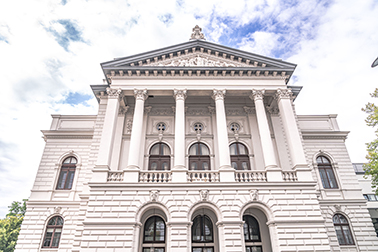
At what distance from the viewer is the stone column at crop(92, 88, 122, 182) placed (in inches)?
631

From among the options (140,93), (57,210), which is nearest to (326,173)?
(140,93)

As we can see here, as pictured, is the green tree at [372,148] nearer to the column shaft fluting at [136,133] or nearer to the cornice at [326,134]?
the cornice at [326,134]

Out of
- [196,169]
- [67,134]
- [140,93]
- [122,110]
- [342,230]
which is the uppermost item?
[122,110]

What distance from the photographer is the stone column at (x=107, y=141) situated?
631 inches

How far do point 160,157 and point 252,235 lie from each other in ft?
29.0

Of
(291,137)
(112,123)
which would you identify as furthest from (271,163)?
(112,123)

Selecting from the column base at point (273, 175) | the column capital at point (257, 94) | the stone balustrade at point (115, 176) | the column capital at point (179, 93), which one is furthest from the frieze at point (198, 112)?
the stone balustrade at point (115, 176)

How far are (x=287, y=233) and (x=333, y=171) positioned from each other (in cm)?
1047

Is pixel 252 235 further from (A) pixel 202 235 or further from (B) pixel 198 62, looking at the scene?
(B) pixel 198 62

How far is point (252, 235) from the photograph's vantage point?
55.1 feet

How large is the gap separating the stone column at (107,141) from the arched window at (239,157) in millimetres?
9520

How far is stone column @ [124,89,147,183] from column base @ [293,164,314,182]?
1036 cm

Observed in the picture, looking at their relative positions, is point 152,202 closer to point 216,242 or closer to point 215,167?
point 216,242

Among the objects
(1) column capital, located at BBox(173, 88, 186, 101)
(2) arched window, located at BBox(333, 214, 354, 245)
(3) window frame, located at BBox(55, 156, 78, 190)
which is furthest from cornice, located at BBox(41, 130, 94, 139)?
(2) arched window, located at BBox(333, 214, 354, 245)
